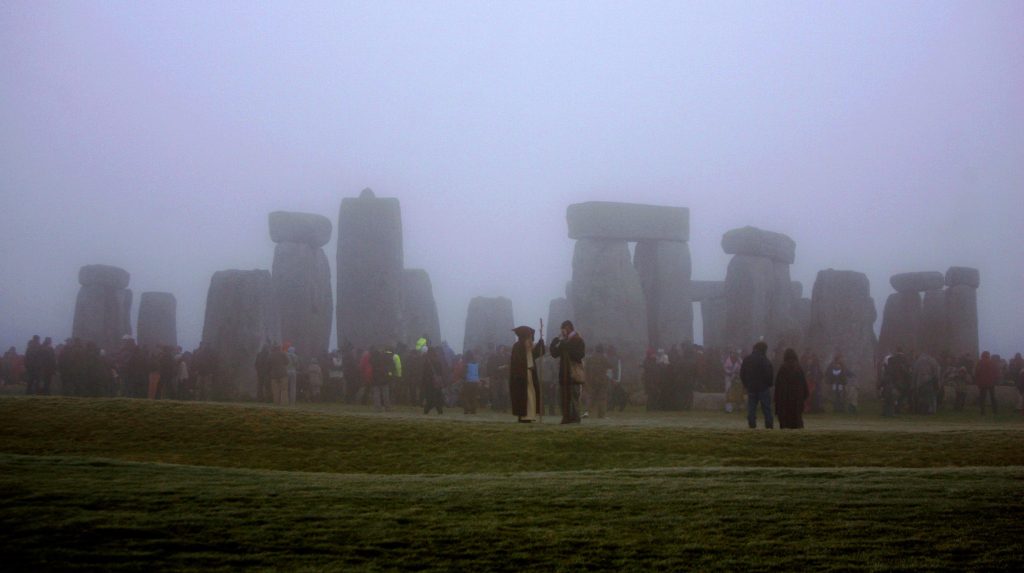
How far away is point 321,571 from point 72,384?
22664 mm

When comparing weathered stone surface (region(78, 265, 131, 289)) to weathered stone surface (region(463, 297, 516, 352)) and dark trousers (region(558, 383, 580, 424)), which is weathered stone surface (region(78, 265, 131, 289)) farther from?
dark trousers (region(558, 383, 580, 424))

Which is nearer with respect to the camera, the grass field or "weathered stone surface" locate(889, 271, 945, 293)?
the grass field

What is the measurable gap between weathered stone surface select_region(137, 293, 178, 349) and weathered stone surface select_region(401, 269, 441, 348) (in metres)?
8.52

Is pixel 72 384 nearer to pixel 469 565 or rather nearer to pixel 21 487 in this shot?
pixel 21 487

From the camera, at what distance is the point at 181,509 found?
10.1 m

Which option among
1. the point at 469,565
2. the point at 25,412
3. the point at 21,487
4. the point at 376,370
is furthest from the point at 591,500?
the point at 376,370

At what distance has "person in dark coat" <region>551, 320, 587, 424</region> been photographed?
1908cm

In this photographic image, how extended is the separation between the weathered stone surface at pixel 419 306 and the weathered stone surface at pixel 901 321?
15563 mm

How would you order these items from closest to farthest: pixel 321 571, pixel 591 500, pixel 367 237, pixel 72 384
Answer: pixel 321 571
pixel 591 500
pixel 72 384
pixel 367 237

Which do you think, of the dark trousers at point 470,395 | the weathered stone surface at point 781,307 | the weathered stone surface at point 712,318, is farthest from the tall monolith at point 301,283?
the weathered stone surface at point 712,318

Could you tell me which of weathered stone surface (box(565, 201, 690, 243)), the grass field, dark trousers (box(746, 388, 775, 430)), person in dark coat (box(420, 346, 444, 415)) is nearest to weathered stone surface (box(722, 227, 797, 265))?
weathered stone surface (box(565, 201, 690, 243))

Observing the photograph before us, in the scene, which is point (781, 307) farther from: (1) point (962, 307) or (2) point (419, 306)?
(2) point (419, 306)

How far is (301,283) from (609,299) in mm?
9387

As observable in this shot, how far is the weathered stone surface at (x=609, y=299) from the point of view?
38.2 m
